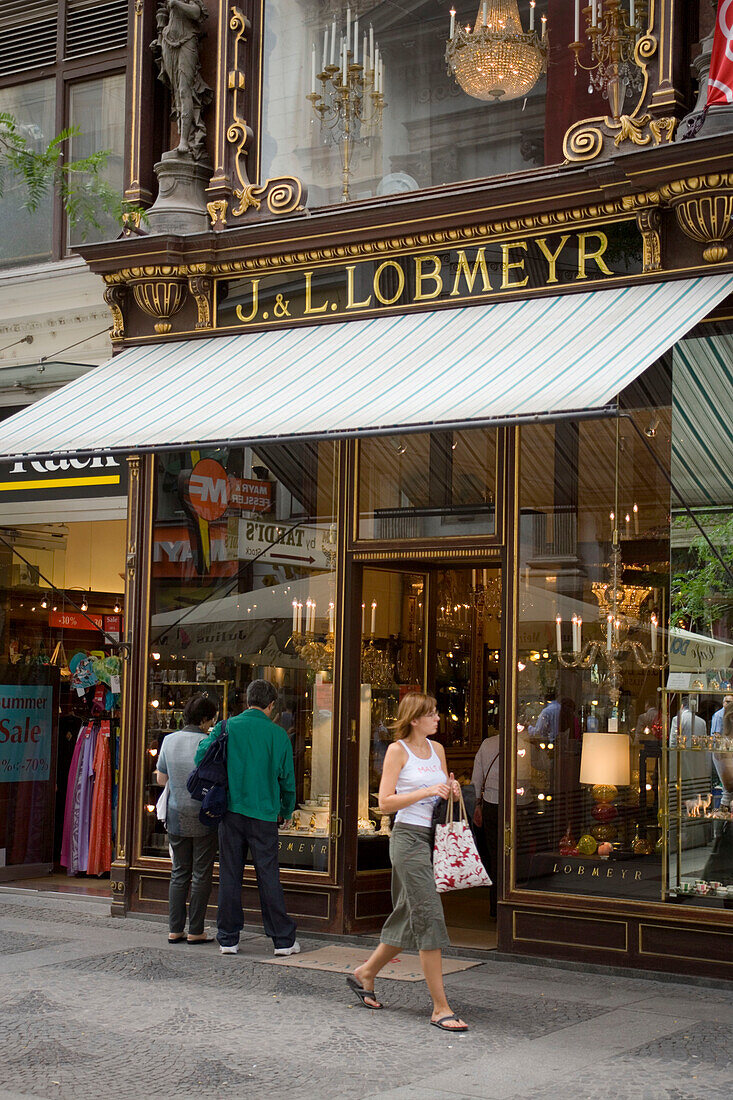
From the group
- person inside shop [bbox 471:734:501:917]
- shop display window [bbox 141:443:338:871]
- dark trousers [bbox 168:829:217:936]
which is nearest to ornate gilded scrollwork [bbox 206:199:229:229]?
shop display window [bbox 141:443:338:871]

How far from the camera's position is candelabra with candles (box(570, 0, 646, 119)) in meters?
9.52

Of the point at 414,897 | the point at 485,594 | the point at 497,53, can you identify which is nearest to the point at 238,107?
the point at 497,53

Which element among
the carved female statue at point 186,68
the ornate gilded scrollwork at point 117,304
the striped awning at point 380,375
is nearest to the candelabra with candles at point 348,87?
the carved female statue at point 186,68

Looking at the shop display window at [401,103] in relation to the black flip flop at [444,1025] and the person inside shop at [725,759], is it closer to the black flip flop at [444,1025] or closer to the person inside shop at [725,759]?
the person inside shop at [725,759]

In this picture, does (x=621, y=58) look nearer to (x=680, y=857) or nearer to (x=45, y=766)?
(x=680, y=857)

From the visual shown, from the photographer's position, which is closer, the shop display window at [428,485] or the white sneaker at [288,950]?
the white sneaker at [288,950]

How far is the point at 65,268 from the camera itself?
1262 centimetres

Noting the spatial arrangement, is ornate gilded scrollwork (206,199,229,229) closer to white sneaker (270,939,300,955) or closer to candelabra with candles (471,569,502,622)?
candelabra with candles (471,569,502,622)

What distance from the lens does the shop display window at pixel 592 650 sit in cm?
912

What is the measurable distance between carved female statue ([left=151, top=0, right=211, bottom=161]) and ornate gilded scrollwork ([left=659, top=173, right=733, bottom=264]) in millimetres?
4280

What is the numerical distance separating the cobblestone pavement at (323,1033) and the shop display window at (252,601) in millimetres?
1516

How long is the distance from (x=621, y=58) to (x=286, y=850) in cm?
629

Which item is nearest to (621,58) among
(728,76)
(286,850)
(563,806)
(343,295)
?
(728,76)

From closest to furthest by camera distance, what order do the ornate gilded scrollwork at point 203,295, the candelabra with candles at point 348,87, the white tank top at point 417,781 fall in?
1. the white tank top at point 417,781
2. the ornate gilded scrollwork at point 203,295
3. the candelabra with candles at point 348,87
